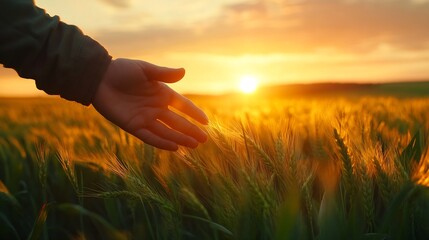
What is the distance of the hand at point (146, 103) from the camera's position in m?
1.96

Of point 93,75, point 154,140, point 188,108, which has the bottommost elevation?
point 154,140

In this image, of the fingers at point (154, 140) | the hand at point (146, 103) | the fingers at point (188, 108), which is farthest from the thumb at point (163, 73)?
the fingers at point (154, 140)

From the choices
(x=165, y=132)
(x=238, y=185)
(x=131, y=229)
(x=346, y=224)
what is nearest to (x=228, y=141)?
(x=238, y=185)

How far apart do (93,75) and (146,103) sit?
25cm

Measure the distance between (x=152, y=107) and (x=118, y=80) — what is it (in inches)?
7.1

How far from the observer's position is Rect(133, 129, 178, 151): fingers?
6.07ft

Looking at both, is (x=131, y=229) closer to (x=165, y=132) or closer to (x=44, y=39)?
(x=165, y=132)

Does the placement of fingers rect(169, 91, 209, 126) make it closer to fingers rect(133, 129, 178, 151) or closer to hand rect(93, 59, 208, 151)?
hand rect(93, 59, 208, 151)

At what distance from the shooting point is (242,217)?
1157 millimetres

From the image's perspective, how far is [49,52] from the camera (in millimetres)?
1890

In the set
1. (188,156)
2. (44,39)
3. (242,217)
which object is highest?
(44,39)

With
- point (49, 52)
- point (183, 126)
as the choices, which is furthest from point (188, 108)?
point (49, 52)

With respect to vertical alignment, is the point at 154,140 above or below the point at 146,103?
below

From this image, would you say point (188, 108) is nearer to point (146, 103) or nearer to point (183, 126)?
point (183, 126)
